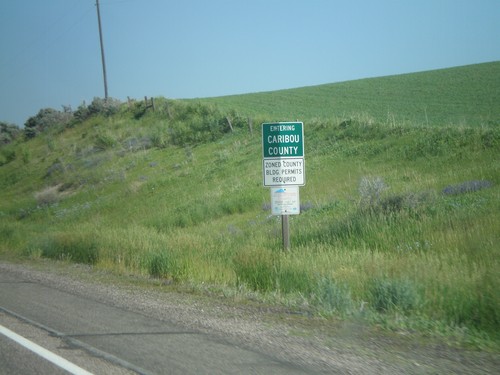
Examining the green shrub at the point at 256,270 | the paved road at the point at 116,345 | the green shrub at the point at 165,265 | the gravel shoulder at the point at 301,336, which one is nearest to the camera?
the gravel shoulder at the point at 301,336

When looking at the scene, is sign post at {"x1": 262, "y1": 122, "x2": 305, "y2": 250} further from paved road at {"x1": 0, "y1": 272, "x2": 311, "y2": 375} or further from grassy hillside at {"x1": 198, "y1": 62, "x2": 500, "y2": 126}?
grassy hillside at {"x1": 198, "y1": 62, "x2": 500, "y2": 126}

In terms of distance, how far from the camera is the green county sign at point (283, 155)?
12109 millimetres

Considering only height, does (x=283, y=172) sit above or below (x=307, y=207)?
above

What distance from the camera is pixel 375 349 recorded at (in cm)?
624

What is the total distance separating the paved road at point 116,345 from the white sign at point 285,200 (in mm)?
4373

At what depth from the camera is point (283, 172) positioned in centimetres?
1213

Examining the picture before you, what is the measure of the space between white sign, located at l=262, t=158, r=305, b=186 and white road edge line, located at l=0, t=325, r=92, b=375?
608 cm

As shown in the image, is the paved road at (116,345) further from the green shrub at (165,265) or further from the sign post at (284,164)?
the sign post at (284,164)

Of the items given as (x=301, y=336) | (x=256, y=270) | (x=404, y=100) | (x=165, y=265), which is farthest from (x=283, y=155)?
(x=404, y=100)

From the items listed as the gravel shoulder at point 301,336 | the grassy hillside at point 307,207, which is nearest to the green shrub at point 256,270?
the grassy hillside at point 307,207

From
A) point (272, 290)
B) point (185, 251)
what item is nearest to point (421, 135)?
point (185, 251)

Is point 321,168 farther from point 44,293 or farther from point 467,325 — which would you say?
point 467,325

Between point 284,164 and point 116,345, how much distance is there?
6353 mm

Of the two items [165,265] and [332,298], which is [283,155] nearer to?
[165,265]
